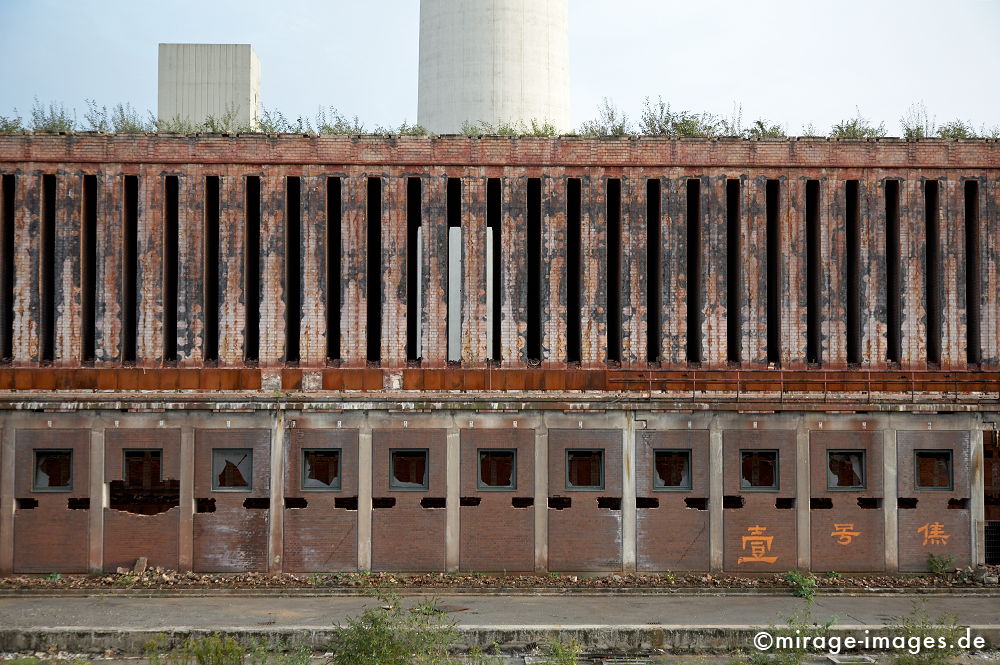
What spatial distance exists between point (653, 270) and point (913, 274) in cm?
594

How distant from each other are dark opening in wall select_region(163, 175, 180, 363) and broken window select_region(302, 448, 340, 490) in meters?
3.49

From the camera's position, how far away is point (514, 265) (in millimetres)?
20891

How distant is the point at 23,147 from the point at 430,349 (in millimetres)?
10394

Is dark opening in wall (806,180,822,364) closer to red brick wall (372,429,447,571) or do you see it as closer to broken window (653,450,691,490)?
broken window (653,450,691,490)

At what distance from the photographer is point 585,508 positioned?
20031 millimetres

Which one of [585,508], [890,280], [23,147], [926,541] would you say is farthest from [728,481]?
[23,147]

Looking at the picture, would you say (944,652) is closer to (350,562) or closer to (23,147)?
(350,562)

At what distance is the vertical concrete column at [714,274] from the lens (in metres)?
20.8

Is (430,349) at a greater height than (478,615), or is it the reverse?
(430,349)

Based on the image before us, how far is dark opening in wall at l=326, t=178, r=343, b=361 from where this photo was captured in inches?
840

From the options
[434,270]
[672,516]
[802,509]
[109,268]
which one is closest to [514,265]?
[434,270]

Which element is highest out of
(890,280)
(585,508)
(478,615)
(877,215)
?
(877,215)

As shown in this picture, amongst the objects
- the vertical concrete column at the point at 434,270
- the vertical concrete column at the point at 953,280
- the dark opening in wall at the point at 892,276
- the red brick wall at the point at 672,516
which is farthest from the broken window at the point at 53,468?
the vertical concrete column at the point at 953,280

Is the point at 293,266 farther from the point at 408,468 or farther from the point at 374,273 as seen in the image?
the point at 408,468
